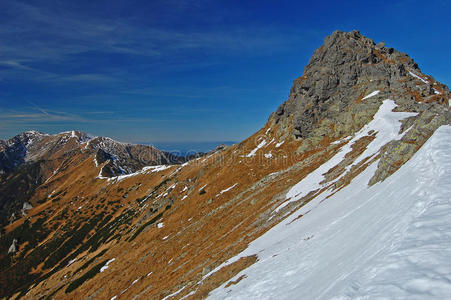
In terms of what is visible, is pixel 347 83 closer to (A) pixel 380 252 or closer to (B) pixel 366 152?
(B) pixel 366 152

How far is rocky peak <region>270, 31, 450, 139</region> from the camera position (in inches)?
2650

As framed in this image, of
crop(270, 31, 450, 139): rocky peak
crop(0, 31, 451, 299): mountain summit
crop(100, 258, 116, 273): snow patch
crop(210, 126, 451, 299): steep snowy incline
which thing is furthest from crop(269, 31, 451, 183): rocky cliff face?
crop(100, 258, 116, 273): snow patch

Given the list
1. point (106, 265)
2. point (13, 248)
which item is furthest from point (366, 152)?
point (13, 248)

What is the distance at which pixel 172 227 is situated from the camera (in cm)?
6575

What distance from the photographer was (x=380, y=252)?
851cm

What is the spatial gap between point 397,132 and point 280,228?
2807 centimetres

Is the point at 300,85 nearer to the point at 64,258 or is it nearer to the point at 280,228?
the point at 280,228

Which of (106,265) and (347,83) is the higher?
(347,83)

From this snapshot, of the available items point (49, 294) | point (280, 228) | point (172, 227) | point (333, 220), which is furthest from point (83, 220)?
point (333, 220)

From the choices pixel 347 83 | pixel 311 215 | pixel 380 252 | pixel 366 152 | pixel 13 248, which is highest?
pixel 13 248

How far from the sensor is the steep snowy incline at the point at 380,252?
6383mm

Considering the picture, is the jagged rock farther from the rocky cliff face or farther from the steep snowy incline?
the steep snowy incline

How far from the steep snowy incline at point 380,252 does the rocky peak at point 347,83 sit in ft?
172

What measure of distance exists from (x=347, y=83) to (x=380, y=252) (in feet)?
272
